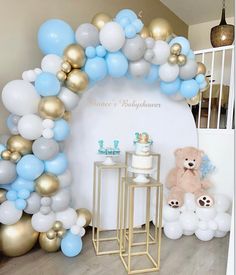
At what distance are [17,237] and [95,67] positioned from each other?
1.24 m

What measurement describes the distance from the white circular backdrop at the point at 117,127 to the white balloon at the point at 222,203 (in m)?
0.51

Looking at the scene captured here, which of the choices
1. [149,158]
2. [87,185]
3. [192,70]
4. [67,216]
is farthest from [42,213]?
[192,70]

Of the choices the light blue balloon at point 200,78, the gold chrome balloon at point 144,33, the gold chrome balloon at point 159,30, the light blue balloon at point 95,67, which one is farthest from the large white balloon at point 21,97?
the light blue balloon at point 200,78

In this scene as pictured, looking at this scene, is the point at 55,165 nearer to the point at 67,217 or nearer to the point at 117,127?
the point at 67,217

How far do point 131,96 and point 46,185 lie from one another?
42.7 inches

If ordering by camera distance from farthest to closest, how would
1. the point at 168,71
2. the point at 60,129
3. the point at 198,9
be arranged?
the point at 198,9 < the point at 168,71 < the point at 60,129

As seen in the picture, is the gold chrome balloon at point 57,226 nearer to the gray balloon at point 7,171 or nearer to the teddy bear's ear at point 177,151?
the gray balloon at point 7,171

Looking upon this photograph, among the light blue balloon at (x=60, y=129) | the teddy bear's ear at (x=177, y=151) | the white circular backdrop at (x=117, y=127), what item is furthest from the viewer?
the teddy bear's ear at (x=177, y=151)

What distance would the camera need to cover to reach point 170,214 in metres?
2.26

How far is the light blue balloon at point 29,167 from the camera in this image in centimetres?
167

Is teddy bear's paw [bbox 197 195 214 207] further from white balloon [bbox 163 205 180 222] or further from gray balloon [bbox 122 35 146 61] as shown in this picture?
gray balloon [bbox 122 35 146 61]

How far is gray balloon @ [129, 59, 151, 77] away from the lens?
187 centimetres

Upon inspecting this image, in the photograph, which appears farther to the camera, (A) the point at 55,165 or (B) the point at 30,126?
(A) the point at 55,165

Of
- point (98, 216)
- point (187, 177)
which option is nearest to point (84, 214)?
point (98, 216)
